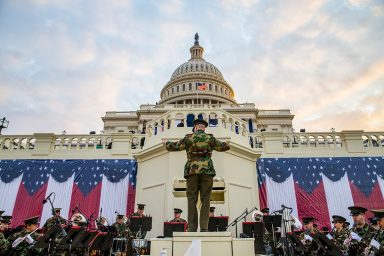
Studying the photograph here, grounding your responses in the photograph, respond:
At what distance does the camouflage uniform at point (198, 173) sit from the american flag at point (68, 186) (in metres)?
7.50

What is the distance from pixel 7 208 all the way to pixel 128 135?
630 cm

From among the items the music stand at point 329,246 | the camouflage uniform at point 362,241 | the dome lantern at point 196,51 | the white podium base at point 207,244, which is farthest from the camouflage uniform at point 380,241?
the dome lantern at point 196,51

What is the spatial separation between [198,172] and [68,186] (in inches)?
379

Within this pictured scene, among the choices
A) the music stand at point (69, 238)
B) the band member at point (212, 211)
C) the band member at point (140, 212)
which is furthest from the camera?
the band member at point (212, 211)

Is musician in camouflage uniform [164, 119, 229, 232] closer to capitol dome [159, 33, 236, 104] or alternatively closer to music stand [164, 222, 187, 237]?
music stand [164, 222, 187, 237]

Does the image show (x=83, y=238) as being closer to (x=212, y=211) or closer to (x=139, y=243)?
(x=139, y=243)

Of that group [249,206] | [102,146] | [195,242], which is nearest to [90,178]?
[102,146]

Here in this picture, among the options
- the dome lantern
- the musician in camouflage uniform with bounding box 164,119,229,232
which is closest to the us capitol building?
the musician in camouflage uniform with bounding box 164,119,229,232

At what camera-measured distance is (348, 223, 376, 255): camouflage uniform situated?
265 inches

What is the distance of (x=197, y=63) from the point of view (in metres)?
88.6

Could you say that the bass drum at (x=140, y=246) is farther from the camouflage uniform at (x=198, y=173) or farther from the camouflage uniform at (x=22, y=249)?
the camouflage uniform at (x=198, y=173)

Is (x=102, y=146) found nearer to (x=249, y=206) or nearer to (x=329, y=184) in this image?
(x=249, y=206)

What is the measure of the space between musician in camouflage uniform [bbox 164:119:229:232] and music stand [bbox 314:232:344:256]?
276 centimetres

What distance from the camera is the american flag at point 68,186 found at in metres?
13.0
